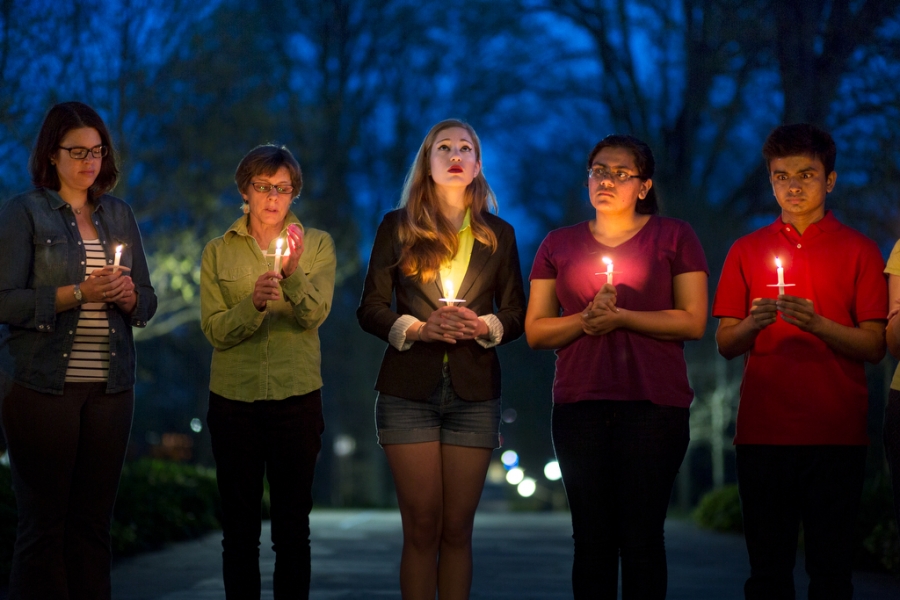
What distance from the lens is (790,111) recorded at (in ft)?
35.0

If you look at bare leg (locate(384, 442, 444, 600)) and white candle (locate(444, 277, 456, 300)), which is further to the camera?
bare leg (locate(384, 442, 444, 600))

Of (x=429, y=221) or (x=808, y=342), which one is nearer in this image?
(x=808, y=342)

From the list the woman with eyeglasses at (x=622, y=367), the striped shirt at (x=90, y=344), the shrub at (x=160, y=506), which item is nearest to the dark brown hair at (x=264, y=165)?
the striped shirt at (x=90, y=344)

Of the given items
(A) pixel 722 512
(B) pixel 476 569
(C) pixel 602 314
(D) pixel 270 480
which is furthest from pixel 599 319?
(A) pixel 722 512

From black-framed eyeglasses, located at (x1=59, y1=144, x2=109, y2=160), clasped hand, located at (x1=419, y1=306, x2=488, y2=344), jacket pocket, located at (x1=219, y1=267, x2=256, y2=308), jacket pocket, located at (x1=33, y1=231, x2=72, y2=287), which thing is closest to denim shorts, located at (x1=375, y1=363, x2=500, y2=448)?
clasped hand, located at (x1=419, y1=306, x2=488, y2=344)

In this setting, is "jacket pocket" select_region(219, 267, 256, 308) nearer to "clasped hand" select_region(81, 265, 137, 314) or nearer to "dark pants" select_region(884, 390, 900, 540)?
"clasped hand" select_region(81, 265, 137, 314)

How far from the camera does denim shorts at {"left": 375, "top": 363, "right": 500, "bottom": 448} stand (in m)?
4.62

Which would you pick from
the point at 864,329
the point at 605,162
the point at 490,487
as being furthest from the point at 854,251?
the point at 490,487

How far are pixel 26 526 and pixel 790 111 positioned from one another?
825 centimetres

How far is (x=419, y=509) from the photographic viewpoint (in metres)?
4.59

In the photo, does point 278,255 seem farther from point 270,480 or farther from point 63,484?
point 63,484

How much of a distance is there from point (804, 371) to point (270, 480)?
2.20 meters

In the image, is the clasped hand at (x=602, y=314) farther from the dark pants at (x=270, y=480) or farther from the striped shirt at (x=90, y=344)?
the striped shirt at (x=90, y=344)

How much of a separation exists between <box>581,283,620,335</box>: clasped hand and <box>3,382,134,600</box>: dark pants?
1.90 metres
